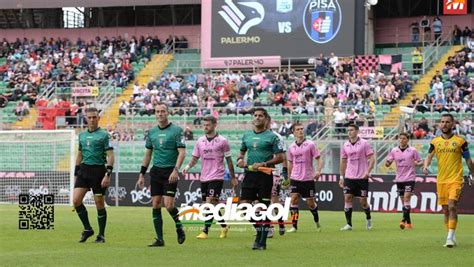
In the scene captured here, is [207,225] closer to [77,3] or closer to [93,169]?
[93,169]

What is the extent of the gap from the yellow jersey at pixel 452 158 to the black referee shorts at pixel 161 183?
4701 millimetres

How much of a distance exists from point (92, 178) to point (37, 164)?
19442mm

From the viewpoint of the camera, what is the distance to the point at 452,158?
18641mm

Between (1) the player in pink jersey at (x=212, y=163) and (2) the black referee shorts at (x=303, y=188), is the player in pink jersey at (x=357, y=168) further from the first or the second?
(1) the player in pink jersey at (x=212, y=163)

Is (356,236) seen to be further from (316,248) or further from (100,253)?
(100,253)

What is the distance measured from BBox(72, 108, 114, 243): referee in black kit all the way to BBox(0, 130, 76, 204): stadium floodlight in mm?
17304

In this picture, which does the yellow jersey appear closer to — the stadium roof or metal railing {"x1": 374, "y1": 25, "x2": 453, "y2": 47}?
metal railing {"x1": 374, "y1": 25, "x2": 453, "y2": 47}

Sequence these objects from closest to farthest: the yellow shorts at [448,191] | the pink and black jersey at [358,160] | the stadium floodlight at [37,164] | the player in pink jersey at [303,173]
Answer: the yellow shorts at [448,191] < the player in pink jersey at [303,173] < the pink and black jersey at [358,160] < the stadium floodlight at [37,164]

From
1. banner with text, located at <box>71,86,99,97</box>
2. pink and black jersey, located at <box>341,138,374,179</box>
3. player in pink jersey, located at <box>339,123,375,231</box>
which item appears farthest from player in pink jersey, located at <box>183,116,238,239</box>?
banner with text, located at <box>71,86,99,97</box>

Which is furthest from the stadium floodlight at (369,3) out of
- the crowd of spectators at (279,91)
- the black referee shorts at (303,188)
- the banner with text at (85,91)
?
the black referee shorts at (303,188)

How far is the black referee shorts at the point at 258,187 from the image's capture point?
57.4 feet

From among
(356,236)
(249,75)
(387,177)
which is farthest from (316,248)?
(249,75)

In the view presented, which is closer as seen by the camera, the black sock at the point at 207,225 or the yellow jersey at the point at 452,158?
the yellow jersey at the point at 452,158

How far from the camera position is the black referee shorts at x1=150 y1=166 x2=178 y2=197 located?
18.1 m
